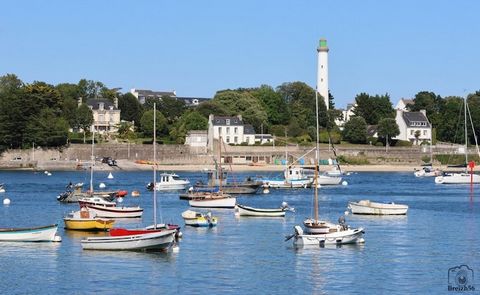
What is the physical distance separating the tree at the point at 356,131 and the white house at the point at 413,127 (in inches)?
299

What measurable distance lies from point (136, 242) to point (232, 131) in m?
98.5

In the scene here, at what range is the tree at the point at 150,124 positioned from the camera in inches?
5531

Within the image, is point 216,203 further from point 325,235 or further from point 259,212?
point 325,235

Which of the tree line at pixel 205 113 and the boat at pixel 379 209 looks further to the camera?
the tree line at pixel 205 113

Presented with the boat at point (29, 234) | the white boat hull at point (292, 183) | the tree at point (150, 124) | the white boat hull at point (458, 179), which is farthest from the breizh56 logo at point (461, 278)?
the tree at point (150, 124)

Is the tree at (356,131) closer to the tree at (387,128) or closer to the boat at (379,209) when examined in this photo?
the tree at (387,128)

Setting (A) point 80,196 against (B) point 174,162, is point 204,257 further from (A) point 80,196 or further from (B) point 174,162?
(B) point 174,162

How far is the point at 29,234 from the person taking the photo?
1811 inches

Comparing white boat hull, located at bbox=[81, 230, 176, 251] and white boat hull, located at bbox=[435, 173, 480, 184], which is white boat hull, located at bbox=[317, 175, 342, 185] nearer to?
white boat hull, located at bbox=[435, 173, 480, 184]

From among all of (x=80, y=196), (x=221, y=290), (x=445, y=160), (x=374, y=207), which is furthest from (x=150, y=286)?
(x=445, y=160)

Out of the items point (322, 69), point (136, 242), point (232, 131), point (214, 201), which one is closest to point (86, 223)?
point (136, 242)

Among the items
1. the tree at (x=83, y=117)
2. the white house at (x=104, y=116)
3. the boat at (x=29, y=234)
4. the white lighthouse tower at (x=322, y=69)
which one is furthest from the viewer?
the white lighthouse tower at (x=322, y=69)

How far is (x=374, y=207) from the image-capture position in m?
62.8

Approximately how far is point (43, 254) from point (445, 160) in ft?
Result: 343
